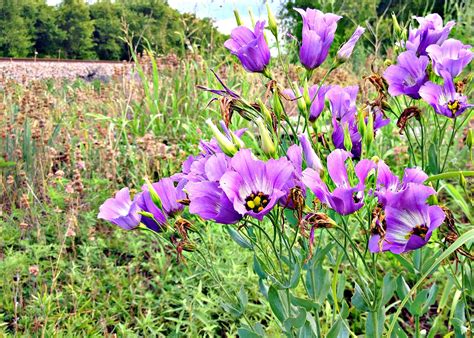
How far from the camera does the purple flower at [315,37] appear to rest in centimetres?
128

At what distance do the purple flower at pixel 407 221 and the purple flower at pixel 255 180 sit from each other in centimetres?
21

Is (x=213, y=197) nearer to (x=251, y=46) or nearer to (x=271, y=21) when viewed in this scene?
(x=251, y=46)

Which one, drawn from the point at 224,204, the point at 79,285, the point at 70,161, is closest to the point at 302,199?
the point at 224,204

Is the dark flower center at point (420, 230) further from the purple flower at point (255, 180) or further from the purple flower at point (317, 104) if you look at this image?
the purple flower at point (317, 104)

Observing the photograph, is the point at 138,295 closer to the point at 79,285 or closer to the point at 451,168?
the point at 79,285

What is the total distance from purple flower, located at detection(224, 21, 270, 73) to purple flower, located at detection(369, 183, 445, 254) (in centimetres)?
44

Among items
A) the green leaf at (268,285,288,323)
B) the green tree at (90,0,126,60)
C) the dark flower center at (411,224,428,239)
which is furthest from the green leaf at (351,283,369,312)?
the green tree at (90,0,126,60)

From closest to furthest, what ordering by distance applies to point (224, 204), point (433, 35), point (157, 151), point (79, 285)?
point (224, 204), point (433, 35), point (79, 285), point (157, 151)

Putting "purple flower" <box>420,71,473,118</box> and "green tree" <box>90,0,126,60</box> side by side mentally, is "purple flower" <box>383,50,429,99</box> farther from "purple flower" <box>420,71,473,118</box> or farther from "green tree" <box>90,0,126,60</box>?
Result: "green tree" <box>90,0,126,60</box>

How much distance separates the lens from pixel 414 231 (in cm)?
109

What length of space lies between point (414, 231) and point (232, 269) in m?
1.39

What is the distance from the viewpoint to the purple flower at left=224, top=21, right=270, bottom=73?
49.3 inches

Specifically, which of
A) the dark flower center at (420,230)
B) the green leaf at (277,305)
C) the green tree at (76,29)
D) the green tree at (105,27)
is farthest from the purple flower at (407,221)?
the green tree at (105,27)

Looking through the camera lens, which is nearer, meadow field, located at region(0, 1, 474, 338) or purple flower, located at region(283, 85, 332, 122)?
meadow field, located at region(0, 1, 474, 338)
